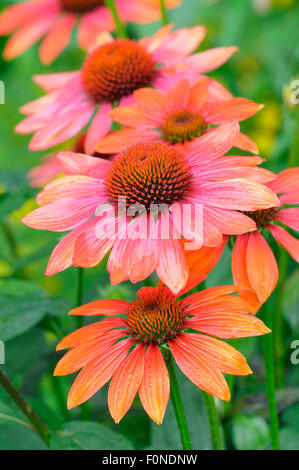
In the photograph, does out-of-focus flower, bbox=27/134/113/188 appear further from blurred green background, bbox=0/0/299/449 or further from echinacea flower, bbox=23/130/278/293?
echinacea flower, bbox=23/130/278/293

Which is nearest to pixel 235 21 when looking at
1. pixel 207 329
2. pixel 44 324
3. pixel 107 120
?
pixel 107 120

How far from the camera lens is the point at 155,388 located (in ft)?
1.22

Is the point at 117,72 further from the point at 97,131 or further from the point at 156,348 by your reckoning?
the point at 156,348

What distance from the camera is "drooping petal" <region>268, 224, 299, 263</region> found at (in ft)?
1.37

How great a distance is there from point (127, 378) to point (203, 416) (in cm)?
21

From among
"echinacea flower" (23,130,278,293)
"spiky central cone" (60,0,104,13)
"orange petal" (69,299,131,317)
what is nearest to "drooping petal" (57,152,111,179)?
"echinacea flower" (23,130,278,293)

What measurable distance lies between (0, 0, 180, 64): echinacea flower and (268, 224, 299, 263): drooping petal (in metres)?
0.48

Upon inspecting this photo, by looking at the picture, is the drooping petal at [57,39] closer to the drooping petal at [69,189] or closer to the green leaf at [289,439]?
the drooping petal at [69,189]

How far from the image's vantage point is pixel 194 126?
0.51 meters

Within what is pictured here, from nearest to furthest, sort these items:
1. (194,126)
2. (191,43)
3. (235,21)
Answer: (194,126) → (191,43) → (235,21)

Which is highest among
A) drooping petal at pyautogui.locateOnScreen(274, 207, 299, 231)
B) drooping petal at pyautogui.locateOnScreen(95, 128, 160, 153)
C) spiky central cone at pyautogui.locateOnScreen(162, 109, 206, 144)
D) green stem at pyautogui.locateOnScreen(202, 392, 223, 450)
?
spiky central cone at pyautogui.locateOnScreen(162, 109, 206, 144)

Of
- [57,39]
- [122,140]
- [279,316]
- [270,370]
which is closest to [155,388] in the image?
[270,370]

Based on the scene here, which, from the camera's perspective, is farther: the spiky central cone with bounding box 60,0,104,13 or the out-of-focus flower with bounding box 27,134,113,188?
the spiky central cone with bounding box 60,0,104,13

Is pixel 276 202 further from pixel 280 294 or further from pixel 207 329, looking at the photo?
pixel 280 294
